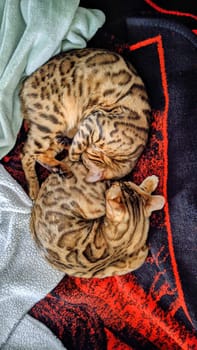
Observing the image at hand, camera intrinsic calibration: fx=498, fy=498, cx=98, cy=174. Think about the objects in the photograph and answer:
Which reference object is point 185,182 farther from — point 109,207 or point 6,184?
point 6,184

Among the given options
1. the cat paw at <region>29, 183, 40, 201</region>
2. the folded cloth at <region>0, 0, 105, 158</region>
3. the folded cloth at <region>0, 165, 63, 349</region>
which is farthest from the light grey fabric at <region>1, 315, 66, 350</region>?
the folded cloth at <region>0, 0, 105, 158</region>

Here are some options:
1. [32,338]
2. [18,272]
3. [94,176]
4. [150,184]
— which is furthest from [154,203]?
[32,338]

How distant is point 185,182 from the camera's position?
1.56 meters

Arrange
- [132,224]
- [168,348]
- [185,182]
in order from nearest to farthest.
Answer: [185,182] → [132,224] → [168,348]

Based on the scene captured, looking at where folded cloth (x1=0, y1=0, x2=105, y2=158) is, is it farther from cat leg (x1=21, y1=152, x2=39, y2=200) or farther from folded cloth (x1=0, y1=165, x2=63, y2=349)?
folded cloth (x1=0, y1=165, x2=63, y2=349)

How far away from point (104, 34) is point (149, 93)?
0.29m

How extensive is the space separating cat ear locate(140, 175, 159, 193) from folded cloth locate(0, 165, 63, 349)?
0.46 metres

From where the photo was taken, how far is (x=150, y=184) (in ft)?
5.63

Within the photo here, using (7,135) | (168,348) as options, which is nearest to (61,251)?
(7,135)

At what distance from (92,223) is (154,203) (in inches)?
9.2

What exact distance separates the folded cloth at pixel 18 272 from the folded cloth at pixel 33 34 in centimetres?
32

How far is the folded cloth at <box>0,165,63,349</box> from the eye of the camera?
1.89m

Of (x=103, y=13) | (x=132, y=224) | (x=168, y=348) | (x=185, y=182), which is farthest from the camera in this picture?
(x=168, y=348)

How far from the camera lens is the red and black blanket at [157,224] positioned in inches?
62.3
